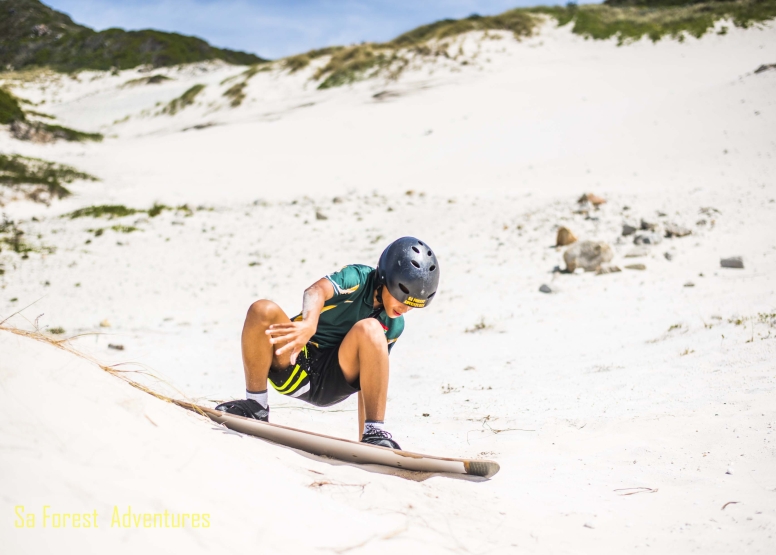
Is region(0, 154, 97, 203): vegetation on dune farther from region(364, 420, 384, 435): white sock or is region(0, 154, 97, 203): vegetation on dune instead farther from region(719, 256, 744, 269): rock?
region(719, 256, 744, 269): rock

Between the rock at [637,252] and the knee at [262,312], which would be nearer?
the knee at [262,312]

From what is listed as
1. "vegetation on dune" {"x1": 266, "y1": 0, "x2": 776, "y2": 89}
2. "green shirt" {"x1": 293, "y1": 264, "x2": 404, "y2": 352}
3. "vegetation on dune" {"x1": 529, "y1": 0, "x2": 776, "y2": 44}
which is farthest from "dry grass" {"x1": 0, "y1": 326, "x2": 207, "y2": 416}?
"vegetation on dune" {"x1": 529, "y1": 0, "x2": 776, "y2": 44}

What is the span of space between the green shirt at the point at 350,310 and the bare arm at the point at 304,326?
0.14m

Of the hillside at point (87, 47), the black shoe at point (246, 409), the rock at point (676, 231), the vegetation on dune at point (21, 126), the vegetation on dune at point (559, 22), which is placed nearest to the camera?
the black shoe at point (246, 409)

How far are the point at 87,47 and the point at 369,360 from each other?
74703 mm

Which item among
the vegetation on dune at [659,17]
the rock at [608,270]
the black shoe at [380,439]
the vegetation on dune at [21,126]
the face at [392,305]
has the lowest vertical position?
the black shoe at [380,439]

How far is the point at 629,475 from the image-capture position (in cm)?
307

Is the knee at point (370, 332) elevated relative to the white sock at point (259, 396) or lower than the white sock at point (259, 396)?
elevated

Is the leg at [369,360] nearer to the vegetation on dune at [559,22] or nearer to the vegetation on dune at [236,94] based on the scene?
the vegetation on dune at [559,22]

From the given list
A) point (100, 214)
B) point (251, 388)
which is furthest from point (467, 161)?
point (251, 388)

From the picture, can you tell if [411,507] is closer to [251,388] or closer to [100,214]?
[251,388]

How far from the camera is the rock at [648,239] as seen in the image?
929 cm

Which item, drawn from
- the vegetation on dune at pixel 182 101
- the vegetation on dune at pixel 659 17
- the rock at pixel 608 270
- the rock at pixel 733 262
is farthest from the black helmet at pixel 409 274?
the vegetation on dune at pixel 182 101

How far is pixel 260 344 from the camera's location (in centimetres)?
334
